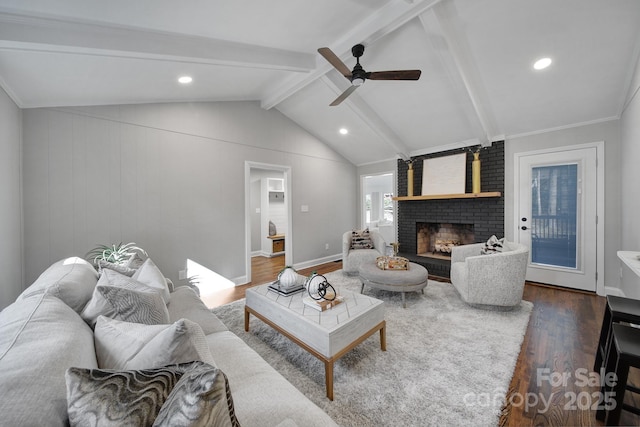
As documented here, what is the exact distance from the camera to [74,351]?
30.9 inches

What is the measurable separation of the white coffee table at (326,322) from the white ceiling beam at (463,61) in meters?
2.65

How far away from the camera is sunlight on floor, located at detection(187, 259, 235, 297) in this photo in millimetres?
3412

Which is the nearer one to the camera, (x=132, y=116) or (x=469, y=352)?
(x=469, y=352)

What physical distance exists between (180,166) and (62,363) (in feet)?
9.99

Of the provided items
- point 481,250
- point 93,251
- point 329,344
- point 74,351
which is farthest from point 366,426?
point 93,251

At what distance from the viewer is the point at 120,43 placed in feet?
6.15

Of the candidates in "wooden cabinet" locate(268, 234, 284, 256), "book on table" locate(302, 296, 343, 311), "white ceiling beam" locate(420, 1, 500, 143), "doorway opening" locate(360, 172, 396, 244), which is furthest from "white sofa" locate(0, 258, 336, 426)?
"doorway opening" locate(360, 172, 396, 244)

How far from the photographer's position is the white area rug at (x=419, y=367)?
4.80 feet

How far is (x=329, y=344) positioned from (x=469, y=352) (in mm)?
1289

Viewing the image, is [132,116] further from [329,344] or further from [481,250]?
[481,250]

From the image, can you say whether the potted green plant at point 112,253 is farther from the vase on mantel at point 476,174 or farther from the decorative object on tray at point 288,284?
the vase on mantel at point 476,174

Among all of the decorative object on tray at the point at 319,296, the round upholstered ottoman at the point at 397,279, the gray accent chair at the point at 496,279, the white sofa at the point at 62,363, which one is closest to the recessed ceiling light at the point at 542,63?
the gray accent chair at the point at 496,279

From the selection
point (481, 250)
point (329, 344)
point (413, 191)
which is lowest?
point (329, 344)

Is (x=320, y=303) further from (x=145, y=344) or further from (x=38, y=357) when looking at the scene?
(x=38, y=357)
